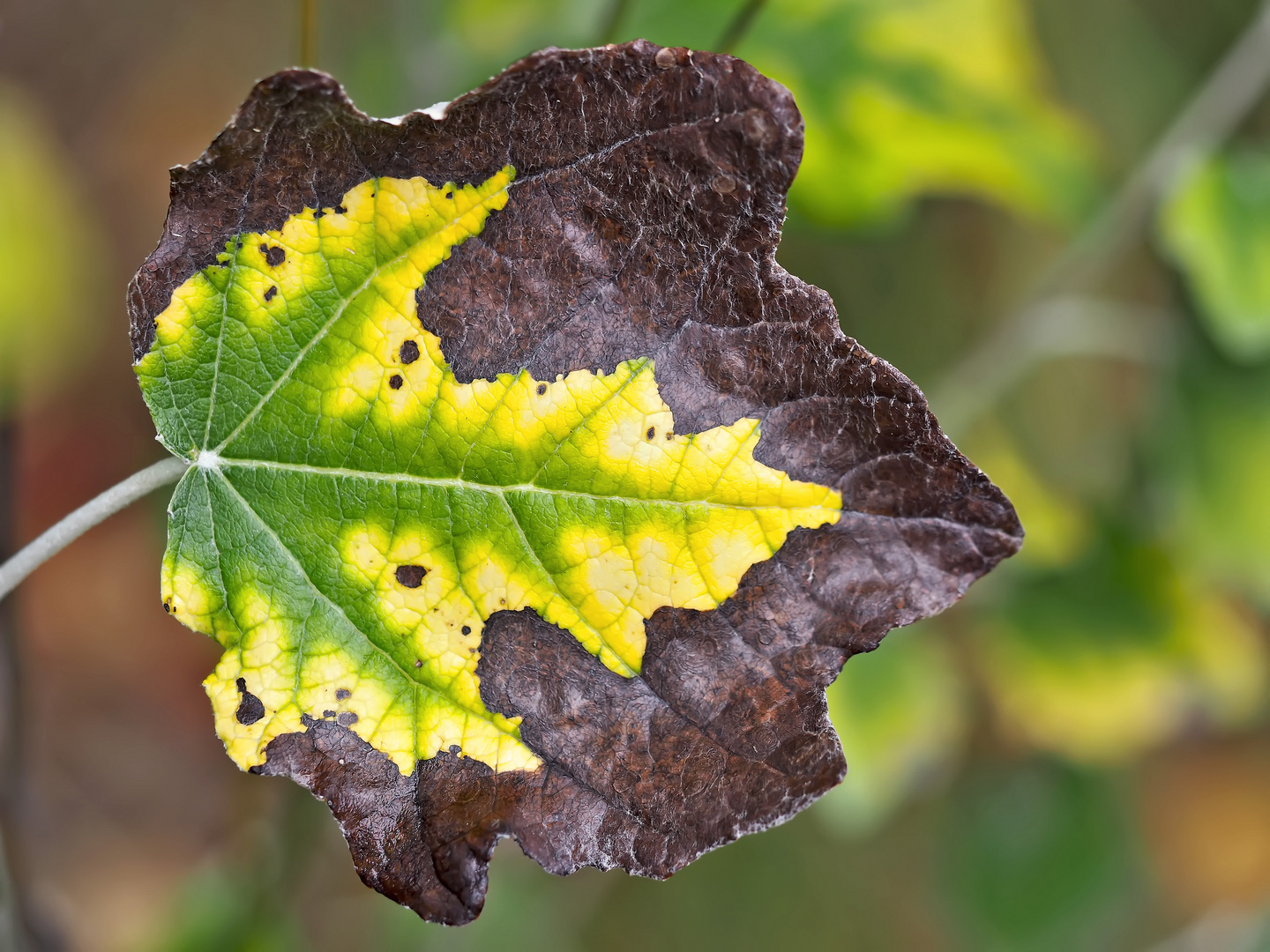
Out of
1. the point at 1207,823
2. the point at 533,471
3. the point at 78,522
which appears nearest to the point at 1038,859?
the point at 1207,823

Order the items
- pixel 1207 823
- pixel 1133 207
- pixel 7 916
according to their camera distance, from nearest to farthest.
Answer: pixel 7 916, pixel 1133 207, pixel 1207 823

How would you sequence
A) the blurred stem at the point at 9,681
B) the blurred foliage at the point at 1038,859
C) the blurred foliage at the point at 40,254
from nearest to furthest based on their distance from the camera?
the blurred stem at the point at 9,681
the blurred foliage at the point at 40,254
the blurred foliage at the point at 1038,859

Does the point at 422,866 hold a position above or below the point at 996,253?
below

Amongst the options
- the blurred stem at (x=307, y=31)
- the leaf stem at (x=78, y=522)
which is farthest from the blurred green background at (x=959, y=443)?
the leaf stem at (x=78, y=522)

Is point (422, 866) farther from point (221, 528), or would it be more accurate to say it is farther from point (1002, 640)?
point (1002, 640)

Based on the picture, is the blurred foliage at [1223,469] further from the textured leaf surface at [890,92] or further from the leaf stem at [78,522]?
the leaf stem at [78,522]

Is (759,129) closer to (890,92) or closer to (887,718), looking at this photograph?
(890,92)

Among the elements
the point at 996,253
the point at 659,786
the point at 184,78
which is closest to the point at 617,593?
the point at 659,786
